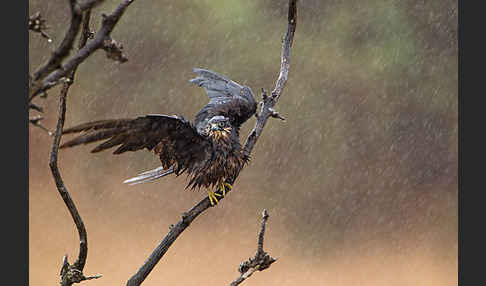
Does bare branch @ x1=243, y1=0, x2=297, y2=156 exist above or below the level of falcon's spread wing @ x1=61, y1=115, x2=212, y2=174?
above

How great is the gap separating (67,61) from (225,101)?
1.14 metres

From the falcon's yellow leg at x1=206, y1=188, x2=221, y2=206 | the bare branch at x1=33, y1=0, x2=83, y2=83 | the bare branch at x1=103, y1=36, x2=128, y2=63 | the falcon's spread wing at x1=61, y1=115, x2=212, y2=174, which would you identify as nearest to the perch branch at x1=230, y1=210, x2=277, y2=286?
the falcon's yellow leg at x1=206, y1=188, x2=221, y2=206

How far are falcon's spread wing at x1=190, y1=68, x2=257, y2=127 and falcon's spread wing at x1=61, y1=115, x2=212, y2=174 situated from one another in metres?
0.29

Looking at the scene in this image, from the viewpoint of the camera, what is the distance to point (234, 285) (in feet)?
6.06

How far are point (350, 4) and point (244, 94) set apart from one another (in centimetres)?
249

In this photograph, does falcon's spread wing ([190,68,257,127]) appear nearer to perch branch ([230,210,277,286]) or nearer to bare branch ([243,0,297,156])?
bare branch ([243,0,297,156])

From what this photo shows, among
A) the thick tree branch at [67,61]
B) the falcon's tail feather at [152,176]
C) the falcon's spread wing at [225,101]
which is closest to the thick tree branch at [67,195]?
the falcon's tail feather at [152,176]

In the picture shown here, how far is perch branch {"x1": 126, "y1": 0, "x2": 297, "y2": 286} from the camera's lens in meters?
1.77

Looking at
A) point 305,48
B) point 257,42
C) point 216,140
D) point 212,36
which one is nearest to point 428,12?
point 305,48

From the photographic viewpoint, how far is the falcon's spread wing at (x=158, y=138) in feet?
4.65

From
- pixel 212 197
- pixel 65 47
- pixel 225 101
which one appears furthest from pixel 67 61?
pixel 225 101

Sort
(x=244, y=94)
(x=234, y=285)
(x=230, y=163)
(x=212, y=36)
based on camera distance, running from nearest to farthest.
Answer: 1. (x=234, y=285)
2. (x=230, y=163)
3. (x=244, y=94)
4. (x=212, y=36)

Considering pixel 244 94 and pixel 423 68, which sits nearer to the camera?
pixel 244 94

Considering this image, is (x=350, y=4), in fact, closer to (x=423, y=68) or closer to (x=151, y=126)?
(x=423, y=68)
